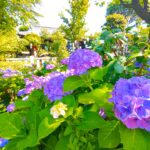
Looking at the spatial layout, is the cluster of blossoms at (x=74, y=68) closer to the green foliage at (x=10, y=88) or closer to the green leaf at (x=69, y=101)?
the green leaf at (x=69, y=101)

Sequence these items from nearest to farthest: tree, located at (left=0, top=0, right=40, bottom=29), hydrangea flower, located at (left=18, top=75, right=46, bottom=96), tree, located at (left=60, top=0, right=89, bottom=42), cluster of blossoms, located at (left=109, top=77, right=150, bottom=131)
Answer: cluster of blossoms, located at (left=109, top=77, right=150, bottom=131), hydrangea flower, located at (left=18, top=75, right=46, bottom=96), tree, located at (left=0, top=0, right=40, bottom=29), tree, located at (left=60, top=0, right=89, bottom=42)

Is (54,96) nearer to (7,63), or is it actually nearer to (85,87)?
(85,87)

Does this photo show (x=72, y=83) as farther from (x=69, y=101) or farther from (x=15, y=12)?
(x=15, y=12)

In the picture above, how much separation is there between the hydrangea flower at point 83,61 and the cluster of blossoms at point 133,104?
38 cm

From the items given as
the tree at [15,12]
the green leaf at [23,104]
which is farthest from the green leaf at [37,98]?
the tree at [15,12]

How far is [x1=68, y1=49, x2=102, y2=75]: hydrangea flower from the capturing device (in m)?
1.32

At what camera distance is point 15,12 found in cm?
1839

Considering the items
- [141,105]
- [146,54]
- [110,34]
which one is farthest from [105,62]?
[141,105]

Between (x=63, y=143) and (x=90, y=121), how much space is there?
0.40 feet

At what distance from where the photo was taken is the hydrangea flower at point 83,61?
132 cm

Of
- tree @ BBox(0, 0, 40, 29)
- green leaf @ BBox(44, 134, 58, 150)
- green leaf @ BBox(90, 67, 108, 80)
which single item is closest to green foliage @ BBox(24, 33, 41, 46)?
tree @ BBox(0, 0, 40, 29)

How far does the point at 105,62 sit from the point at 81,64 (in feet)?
1.68

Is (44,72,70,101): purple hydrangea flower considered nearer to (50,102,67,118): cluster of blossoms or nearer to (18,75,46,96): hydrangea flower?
(50,102,67,118): cluster of blossoms

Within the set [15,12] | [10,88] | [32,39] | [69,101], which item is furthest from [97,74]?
[32,39]
